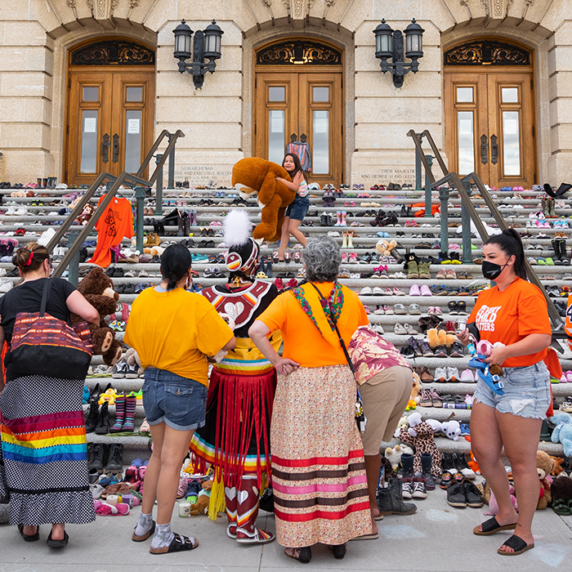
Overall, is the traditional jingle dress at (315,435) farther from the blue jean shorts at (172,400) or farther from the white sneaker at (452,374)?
the white sneaker at (452,374)

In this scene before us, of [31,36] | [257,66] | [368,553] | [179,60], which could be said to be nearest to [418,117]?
[257,66]

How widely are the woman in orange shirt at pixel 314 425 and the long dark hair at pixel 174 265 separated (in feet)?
1.75

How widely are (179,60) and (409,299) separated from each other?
901 centimetres

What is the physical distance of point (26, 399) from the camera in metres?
3.29

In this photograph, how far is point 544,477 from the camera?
4020mm

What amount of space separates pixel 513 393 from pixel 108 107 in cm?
1352

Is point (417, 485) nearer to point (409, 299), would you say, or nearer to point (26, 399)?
point (26, 399)

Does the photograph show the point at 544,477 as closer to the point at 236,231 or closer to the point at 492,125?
the point at 236,231

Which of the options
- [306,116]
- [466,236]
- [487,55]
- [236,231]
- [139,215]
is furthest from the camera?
[487,55]

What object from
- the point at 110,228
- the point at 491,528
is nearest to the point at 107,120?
the point at 110,228

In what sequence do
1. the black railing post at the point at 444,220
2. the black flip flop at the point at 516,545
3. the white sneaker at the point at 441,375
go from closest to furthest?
the black flip flop at the point at 516,545
the white sneaker at the point at 441,375
the black railing post at the point at 444,220

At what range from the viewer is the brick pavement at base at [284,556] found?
3.08 meters

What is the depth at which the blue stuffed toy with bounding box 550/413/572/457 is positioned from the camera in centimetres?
439

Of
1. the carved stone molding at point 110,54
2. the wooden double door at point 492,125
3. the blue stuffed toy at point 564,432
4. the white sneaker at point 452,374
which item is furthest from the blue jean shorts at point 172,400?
the carved stone molding at point 110,54
